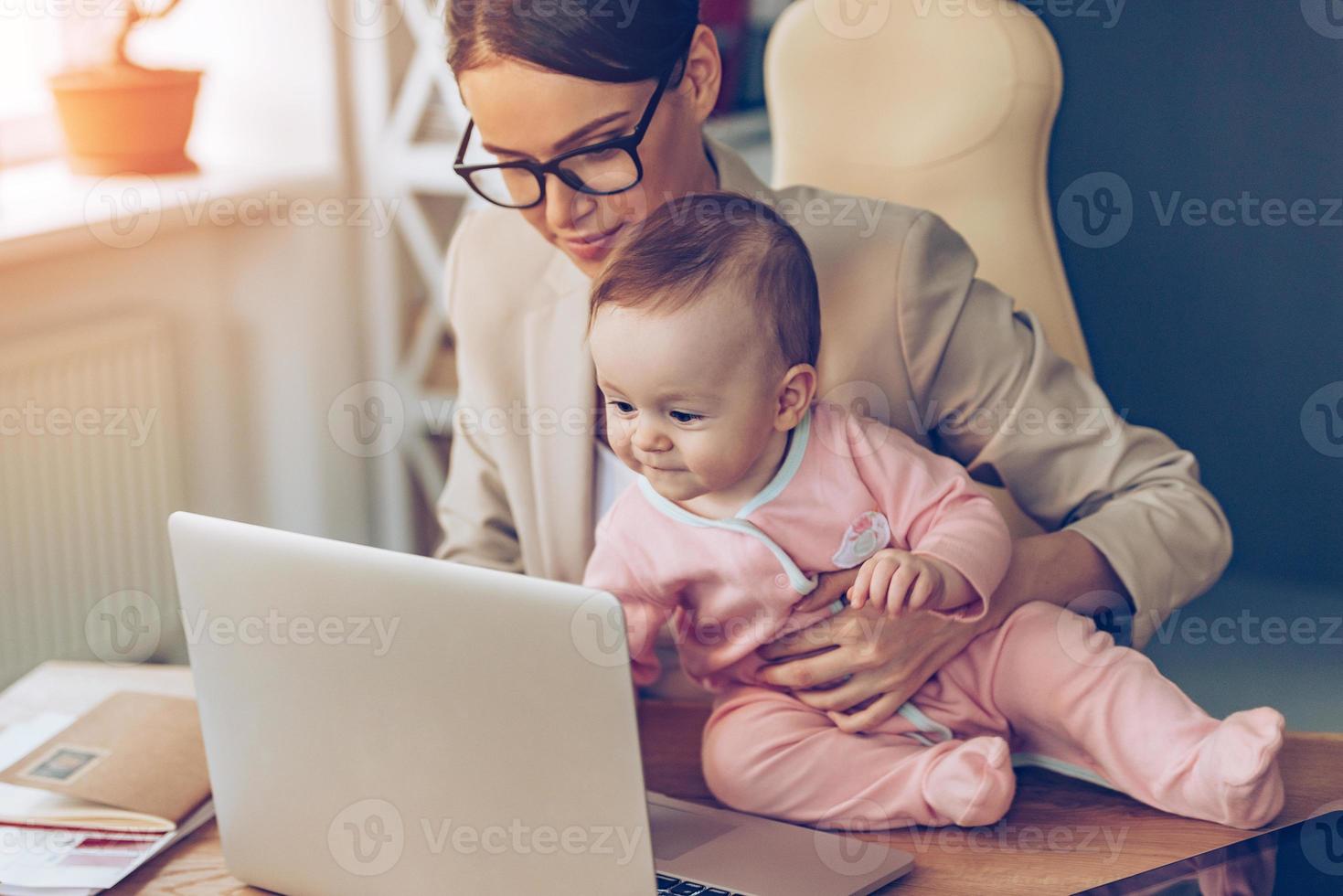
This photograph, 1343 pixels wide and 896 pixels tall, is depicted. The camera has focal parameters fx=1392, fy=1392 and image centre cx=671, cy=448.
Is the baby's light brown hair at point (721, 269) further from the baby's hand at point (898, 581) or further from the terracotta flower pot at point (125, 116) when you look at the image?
the terracotta flower pot at point (125, 116)

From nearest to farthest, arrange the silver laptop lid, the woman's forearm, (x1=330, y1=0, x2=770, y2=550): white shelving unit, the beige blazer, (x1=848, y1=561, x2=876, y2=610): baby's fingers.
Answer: the silver laptop lid < (x1=848, y1=561, x2=876, y2=610): baby's fingers < the woman's forearm < the beige blazer < (x1=330, y1=0, x2=770, y2=550): white shelving unit

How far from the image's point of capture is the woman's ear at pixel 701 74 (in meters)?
1.16

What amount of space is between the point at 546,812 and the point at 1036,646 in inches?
15.7

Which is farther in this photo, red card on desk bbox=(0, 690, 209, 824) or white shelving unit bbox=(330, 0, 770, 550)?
white shelving unit bbox=(330, 0, 770, 550)

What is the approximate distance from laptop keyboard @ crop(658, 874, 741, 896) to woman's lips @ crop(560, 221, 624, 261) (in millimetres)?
520

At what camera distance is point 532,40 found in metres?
1.09

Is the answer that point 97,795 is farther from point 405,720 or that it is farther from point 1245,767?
point 1245,767

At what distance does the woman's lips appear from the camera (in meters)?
1.17

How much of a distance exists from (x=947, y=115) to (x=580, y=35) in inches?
19.3

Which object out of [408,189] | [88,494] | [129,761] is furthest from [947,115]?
[88,494]

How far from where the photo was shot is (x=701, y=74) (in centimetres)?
117

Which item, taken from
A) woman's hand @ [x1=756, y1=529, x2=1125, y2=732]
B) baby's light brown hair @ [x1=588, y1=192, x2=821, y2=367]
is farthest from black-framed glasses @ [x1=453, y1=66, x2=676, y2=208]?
woman's hand @ [x1=756, y1=529, x2=1125, y2=732]

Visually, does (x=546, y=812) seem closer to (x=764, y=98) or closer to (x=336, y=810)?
(x=336, y=810)

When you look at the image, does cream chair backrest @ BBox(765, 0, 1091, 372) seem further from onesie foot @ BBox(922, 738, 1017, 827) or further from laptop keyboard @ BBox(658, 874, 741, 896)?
laptop keyboard @ BBox(658, 874, 741, 896)
